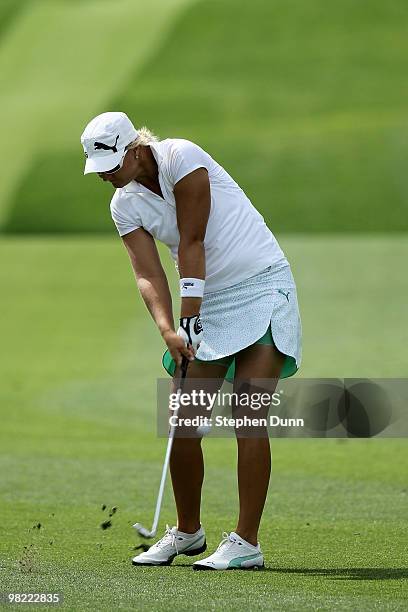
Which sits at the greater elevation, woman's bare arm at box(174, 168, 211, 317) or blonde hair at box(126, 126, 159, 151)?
blonde hair at box(126, 126, 159, 151)

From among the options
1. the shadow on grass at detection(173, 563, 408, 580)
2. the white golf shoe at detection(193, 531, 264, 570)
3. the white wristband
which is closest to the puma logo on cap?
the white wristband

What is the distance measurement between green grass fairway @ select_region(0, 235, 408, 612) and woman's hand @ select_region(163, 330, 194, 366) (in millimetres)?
908

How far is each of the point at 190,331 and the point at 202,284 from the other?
207 mm

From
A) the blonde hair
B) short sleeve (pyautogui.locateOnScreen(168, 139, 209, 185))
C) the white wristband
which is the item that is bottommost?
the white wristband

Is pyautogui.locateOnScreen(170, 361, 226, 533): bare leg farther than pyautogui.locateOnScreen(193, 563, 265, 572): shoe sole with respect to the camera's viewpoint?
Yes

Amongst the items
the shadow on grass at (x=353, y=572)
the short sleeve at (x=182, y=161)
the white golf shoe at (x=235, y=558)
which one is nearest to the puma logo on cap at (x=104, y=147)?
the short sleeve at (x=182, y=161)

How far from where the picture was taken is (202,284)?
589 centimetres

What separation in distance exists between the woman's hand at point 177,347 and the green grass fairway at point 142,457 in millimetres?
908

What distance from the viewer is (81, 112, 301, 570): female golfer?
584 centimetres

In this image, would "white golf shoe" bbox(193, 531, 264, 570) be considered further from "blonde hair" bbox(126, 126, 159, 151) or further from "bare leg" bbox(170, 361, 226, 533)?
"blonde hair" bbox(126, 126, 159, 151)

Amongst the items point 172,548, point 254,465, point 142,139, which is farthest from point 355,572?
point 142,139

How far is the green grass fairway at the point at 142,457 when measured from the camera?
17.8ft

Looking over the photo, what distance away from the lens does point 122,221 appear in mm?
6094

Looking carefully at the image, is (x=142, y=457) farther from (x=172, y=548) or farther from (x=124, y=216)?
(x=124, y=216)
